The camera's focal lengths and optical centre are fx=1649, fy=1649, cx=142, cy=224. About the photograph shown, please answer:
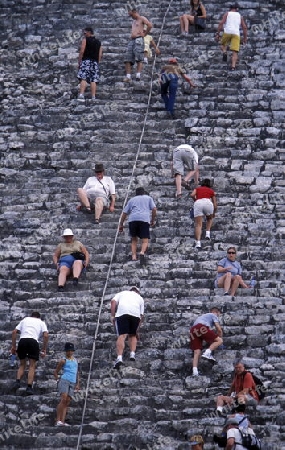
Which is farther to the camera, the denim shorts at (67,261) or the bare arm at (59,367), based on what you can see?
the denim shorts at (67,261)

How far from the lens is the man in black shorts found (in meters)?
25.9

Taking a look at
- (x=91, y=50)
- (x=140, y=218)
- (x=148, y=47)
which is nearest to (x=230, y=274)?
(x=140, y=218)

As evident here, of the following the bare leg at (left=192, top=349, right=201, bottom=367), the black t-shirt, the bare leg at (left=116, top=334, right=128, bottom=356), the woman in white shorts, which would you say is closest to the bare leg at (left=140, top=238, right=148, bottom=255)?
the woman in white shorts

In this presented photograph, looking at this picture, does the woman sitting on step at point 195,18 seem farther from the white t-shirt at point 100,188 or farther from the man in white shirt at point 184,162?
the white t-shirt at point 100,188

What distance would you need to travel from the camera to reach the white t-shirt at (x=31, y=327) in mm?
23266

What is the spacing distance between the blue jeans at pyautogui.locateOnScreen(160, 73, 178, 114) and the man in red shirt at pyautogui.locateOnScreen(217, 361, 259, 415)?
8.77m

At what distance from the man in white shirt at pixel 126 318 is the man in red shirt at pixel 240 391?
1.78 meters

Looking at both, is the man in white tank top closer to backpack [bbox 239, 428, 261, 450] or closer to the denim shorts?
the denim shorts

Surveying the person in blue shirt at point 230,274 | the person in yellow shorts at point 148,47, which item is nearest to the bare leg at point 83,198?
the person in blue shirt at point 230,274

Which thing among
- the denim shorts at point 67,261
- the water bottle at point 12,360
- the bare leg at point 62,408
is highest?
the denim shorts at point 67,261

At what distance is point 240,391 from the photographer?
22.1 m

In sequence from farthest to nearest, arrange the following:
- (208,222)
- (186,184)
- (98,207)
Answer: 1. (186,184)
2. (98,207)
3. (208,222)

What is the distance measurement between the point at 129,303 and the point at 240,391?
2412 millimetres

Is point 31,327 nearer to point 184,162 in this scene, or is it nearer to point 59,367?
point 59,367
